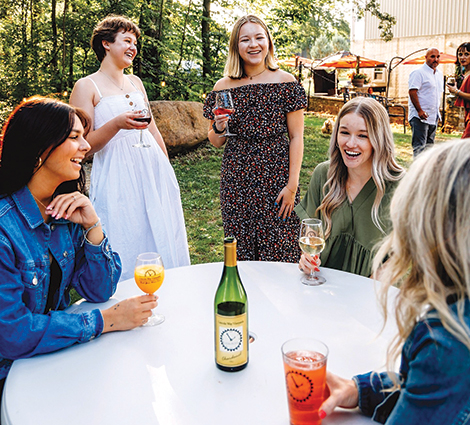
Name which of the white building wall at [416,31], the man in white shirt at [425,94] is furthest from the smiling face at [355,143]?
the white building wall at [416,31]

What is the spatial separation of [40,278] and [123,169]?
1.48m

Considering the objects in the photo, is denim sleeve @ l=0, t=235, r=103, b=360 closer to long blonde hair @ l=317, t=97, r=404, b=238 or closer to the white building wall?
long blonde hair @ l=317, t=97, r=404, b=238

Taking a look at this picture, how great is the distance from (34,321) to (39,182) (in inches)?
22.8

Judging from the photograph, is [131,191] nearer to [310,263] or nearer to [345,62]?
[310,263]

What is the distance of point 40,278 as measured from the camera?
1512 mm

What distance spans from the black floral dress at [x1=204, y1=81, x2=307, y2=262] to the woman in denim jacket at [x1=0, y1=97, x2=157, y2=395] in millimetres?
1311

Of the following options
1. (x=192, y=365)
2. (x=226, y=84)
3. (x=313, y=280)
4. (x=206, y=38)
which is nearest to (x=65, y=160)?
(x=192, y=365)

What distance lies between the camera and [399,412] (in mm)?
840

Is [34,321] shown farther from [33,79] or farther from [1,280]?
[33,79]

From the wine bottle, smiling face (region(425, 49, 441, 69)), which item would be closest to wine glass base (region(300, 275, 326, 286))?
the wine bottle

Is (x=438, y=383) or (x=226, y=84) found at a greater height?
(x=226, y=84)

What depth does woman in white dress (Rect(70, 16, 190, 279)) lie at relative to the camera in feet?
9.41

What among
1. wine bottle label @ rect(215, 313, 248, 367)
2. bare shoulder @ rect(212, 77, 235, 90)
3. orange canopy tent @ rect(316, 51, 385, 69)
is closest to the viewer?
wine bottle label @ rect(215, 313, 248, 367)

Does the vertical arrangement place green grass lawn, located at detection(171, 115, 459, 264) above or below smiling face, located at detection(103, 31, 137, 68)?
below
